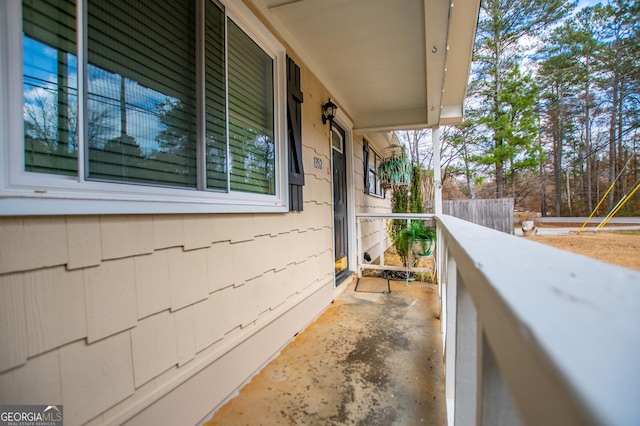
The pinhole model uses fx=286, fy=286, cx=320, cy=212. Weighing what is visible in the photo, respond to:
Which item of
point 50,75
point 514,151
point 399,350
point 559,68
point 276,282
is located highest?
point 559,68

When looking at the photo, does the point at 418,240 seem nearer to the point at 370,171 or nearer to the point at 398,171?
the point at 398,171

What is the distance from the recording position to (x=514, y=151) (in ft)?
41.3

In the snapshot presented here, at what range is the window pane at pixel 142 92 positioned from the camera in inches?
46.9

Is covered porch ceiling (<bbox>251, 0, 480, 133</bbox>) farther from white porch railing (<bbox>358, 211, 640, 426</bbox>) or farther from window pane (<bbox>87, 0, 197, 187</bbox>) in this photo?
white porch railing (<bbox>358, 211, 640, 426</bbox>)

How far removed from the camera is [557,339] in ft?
0.74

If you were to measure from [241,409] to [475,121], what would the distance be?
15491 mm

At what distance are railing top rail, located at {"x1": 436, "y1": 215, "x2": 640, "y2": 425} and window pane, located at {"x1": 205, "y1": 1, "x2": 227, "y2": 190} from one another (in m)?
1.67

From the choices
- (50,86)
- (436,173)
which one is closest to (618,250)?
(436,173)

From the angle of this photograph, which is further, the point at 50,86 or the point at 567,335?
the point at 50,86

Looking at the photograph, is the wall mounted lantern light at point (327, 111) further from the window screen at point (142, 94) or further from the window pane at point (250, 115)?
the window screen at point (142, 94)

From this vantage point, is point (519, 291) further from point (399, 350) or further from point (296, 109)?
point (296, 109)

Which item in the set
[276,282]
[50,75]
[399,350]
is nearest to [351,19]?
[50,75]

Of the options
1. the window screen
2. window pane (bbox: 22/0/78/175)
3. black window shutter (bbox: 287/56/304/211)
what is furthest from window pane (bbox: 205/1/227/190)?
black window shutter (bbox: 287/56/304/211)

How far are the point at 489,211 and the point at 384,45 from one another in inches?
277
